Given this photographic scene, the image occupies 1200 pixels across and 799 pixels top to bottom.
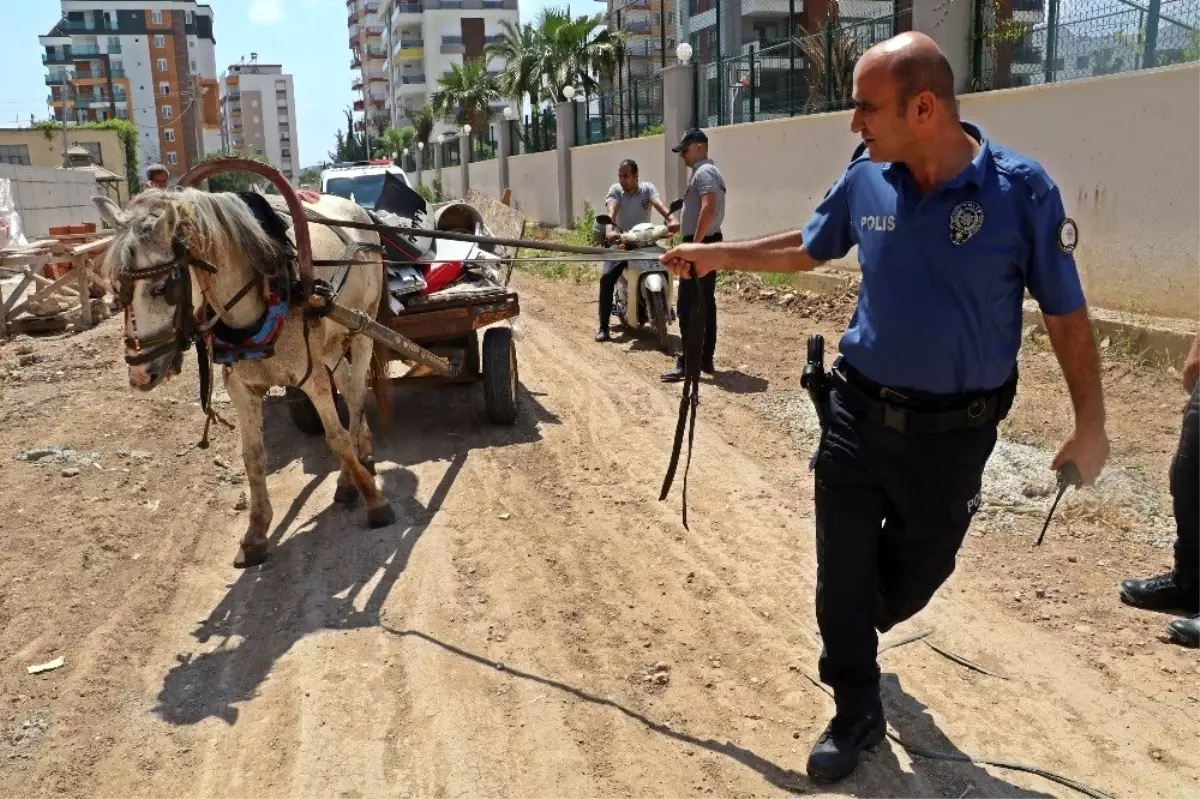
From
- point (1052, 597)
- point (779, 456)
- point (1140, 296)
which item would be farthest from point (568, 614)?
point (1140, 296)

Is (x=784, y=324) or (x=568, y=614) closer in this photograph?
(x=568, y=614)

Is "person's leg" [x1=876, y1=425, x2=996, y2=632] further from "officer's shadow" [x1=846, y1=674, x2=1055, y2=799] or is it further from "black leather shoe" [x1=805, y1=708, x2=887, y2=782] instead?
"officer's shadow" [x1=846, y1=674, x2=1055, y2=799]

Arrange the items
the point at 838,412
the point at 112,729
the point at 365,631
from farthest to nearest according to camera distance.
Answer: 1. the point at 365,631
2. the point at 112,729
3. the point at 838,412

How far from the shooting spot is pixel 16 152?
43781 millimetres

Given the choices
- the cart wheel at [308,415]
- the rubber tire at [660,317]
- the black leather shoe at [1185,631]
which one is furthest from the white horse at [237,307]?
the rubber tire at [660,317]

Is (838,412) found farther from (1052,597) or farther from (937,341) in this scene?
(1052,597)

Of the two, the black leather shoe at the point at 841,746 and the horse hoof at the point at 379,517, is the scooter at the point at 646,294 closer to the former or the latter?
the horse hoof at the point at 379,517

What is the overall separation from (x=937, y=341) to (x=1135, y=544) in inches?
109

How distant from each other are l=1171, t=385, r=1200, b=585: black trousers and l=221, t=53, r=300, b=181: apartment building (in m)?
133

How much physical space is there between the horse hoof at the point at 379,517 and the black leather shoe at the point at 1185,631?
144 inches

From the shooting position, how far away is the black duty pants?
10086mm

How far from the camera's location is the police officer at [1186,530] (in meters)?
4.04

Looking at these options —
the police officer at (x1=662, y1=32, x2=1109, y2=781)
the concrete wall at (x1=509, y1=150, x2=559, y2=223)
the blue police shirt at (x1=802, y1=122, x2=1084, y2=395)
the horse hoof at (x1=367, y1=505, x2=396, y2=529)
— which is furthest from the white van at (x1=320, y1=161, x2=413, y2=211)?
the concrete wall at (x1=509, y1=150, x2=559, y2=223)

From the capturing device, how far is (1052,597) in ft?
14.0
